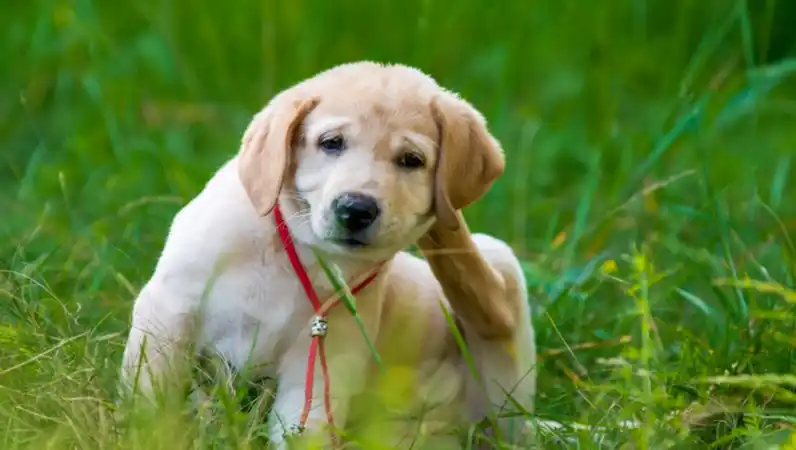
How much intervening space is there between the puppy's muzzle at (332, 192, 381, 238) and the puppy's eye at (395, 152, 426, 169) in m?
0.16

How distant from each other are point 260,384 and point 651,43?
175 inches

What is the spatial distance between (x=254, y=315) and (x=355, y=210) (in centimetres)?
39

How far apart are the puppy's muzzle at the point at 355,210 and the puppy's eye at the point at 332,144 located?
0.49 ft

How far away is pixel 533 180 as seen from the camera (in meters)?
5.98

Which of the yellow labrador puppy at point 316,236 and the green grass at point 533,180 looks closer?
the yellow labrador puppy at point 316,236

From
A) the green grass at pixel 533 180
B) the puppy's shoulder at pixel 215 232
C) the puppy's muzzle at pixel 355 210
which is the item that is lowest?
the green grass at pixel 533 180

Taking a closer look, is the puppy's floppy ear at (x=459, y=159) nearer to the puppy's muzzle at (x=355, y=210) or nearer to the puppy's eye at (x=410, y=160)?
the puppy's eye at (x=410, y=160)

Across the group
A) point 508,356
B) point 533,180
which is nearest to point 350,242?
point 508,356

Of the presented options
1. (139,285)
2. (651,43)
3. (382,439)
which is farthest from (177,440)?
(651,43)

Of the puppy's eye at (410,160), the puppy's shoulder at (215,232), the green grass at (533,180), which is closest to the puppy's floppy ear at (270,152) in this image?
the puppy's shoulder at (215,232)

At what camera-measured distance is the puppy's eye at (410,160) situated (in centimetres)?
301

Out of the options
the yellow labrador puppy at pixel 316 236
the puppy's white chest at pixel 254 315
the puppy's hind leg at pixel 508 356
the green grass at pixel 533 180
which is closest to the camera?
the yellow labrador puppy at pixel 316 236

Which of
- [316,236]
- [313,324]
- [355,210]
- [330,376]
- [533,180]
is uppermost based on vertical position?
[355,210]

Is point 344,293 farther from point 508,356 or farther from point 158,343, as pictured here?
point 508,356
